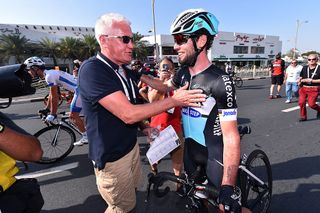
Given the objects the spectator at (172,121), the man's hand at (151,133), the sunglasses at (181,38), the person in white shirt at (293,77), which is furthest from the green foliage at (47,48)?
the sunglasses at (181,38)

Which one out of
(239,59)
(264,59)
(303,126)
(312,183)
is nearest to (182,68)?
(312,183)

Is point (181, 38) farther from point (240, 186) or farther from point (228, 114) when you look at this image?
point (240, 186)

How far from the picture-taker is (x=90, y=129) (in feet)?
6.66

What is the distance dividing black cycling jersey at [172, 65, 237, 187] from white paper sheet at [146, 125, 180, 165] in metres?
0.17

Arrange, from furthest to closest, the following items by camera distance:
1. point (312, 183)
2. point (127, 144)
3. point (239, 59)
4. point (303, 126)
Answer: point (239, 59) → point (303, 126) → point (312, 183) → point (127, 144)

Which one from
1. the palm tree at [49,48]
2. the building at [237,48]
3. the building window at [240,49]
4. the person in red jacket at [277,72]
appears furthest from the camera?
the building window at [240,49]

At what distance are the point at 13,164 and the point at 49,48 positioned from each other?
133 feet

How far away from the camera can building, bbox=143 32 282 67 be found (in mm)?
49344

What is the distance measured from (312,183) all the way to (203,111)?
113 inches

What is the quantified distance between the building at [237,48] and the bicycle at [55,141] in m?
42.8

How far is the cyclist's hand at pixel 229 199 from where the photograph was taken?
1.59m

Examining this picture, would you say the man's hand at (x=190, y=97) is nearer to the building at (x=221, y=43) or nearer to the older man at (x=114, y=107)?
the older man at (x=114, y=107)

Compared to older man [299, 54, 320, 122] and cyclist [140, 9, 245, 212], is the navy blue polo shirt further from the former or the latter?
older man [299, 54, 320, 122]

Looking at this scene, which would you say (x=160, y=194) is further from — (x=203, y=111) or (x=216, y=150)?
(x=203, y=111)
